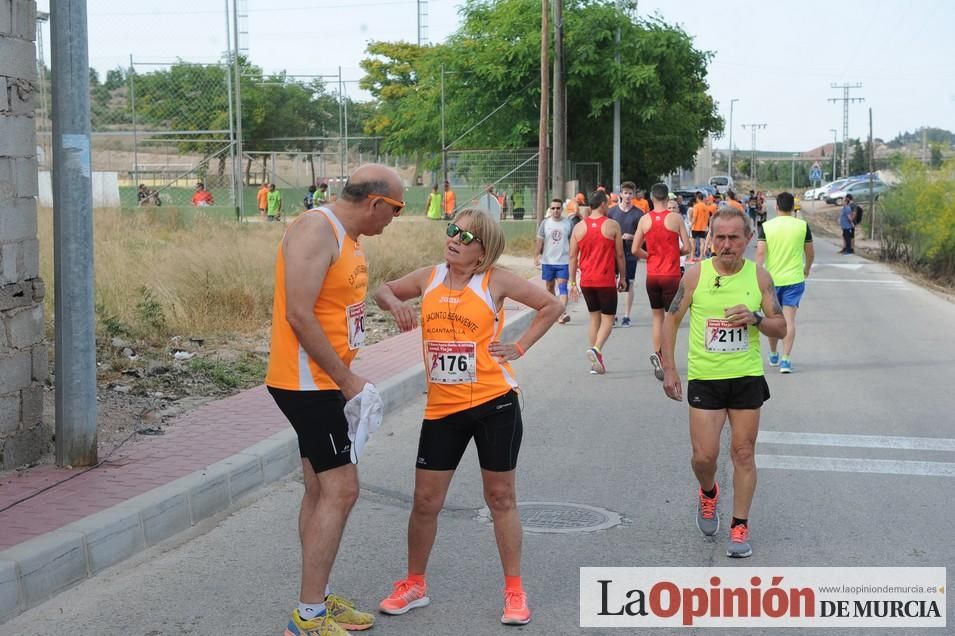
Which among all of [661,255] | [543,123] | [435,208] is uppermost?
[543,123]

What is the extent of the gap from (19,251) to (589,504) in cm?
385

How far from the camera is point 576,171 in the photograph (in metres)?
42.4

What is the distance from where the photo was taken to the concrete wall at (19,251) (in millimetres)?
7039

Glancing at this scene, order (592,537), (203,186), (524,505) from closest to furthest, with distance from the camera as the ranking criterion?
1. (592,537)
2. (524,505)
3. (203,186)

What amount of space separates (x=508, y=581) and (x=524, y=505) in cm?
197

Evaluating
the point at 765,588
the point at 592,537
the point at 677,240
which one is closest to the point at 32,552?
the point at 592,537

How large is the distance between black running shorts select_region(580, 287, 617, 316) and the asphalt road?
0.94m

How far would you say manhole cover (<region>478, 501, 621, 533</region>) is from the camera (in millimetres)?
6410

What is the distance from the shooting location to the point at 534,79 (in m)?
38.9

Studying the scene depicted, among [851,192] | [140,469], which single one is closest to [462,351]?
[140,469]

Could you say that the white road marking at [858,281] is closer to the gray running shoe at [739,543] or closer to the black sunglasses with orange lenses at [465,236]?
the gray running shoe at [739,543]

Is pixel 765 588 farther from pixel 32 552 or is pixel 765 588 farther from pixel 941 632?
pixel 32 552

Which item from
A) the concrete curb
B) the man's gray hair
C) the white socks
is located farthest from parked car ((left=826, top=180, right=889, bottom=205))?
the white socks

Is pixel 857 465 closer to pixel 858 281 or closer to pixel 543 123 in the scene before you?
pixel 858 281
